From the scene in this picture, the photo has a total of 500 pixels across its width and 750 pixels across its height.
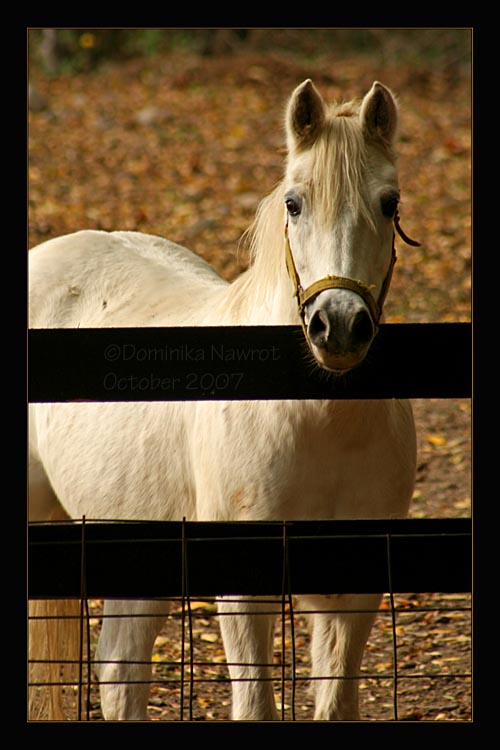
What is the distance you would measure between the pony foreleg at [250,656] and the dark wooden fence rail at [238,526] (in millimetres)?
91

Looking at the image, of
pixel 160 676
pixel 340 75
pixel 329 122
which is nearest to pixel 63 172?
pixel 340 75

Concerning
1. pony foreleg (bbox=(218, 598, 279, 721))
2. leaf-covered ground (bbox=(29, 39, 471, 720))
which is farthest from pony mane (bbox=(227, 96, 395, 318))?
leaf-covered ground (bbox=(29, 39, 471, 720))

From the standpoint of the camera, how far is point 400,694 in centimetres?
464

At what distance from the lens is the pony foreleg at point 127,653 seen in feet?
12.3

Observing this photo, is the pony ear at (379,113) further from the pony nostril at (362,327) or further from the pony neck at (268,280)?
the pony nostril at (362,327)

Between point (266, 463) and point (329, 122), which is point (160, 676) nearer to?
point (266, 463)

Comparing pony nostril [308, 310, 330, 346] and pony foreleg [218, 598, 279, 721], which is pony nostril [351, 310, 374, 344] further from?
pony foreleg [218, 598, 279, 721]

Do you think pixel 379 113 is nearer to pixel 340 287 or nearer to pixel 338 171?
pixel 338 171

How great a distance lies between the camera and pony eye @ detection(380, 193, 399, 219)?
286 cm

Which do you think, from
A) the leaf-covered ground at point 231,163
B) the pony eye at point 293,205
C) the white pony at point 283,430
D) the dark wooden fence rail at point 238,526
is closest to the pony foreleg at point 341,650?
the white pony at point 283,430

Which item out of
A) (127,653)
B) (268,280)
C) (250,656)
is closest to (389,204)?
(268,280)

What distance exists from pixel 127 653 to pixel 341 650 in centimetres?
94

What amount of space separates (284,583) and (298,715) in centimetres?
159

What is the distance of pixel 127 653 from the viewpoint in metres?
3.82
